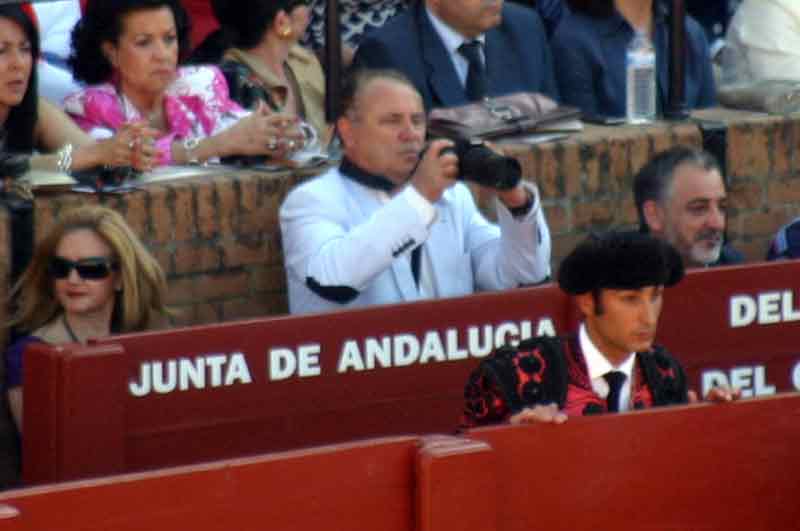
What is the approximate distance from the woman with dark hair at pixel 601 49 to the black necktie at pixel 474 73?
0.42m

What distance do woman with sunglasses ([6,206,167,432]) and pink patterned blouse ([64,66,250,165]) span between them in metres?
0.60

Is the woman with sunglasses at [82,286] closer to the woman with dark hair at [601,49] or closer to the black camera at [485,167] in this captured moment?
the black camera at [485,167]

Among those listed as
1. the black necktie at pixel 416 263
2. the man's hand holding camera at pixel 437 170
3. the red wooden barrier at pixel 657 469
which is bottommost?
the red wooden barrier at pixel 657 469

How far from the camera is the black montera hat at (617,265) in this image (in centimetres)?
610

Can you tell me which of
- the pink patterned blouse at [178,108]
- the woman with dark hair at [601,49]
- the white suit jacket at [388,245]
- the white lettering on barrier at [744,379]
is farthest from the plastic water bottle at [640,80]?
the pink patterned blouse at [178,108]

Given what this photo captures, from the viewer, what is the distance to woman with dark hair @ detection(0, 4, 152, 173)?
7086 mm

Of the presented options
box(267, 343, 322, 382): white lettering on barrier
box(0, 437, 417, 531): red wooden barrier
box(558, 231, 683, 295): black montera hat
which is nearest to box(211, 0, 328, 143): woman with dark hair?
box(267, 343, 322, 382): white lettering on barrier

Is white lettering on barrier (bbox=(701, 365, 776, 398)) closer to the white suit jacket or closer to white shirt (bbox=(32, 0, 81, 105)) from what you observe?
the white suit jacket

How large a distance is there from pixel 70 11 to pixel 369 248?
1758 mm

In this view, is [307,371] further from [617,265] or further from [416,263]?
[617,265]

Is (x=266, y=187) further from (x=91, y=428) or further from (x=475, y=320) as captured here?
(x=91, y=428)

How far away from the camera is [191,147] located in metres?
7.59

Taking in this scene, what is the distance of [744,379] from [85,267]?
6.78ft

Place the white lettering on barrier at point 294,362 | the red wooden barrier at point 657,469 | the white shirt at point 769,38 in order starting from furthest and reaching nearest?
the white shirt at point 769,38 → the white lettering on barrier at point 294,362 → the red wooden barrier at point 657,469
